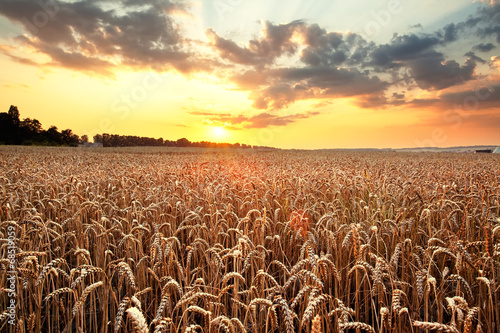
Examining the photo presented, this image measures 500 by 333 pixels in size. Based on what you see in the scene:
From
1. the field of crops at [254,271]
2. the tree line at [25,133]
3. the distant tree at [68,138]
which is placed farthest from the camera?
the distant tree at [68,138]

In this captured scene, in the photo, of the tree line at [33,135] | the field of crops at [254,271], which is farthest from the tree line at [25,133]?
the field of crops at [254,271]

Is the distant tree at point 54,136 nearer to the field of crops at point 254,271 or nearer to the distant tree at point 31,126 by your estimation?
the distant tree at point 31,126

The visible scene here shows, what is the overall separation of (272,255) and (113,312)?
88.4 inches

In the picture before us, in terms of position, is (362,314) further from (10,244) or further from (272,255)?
(10,244)

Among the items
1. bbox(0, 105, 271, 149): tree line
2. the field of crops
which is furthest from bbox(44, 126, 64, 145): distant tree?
the field of crops

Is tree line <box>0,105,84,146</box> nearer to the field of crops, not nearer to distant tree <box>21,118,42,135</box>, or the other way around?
distant tree <box>21,118,42,135</box>

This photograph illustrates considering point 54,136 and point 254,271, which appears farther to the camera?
point 54,136

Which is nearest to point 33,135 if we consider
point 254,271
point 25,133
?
point 25,133

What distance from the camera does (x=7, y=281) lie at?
3088mm

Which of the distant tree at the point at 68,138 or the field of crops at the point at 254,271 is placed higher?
the distant tree at the point at 68,138

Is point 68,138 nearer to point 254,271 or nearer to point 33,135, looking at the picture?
point 33,135

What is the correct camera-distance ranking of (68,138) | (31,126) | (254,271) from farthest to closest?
(68,138) < (31,126) < (254,271)

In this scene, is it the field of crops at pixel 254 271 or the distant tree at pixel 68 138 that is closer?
the field of crops at pixel 254 271

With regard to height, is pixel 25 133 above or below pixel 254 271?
above
